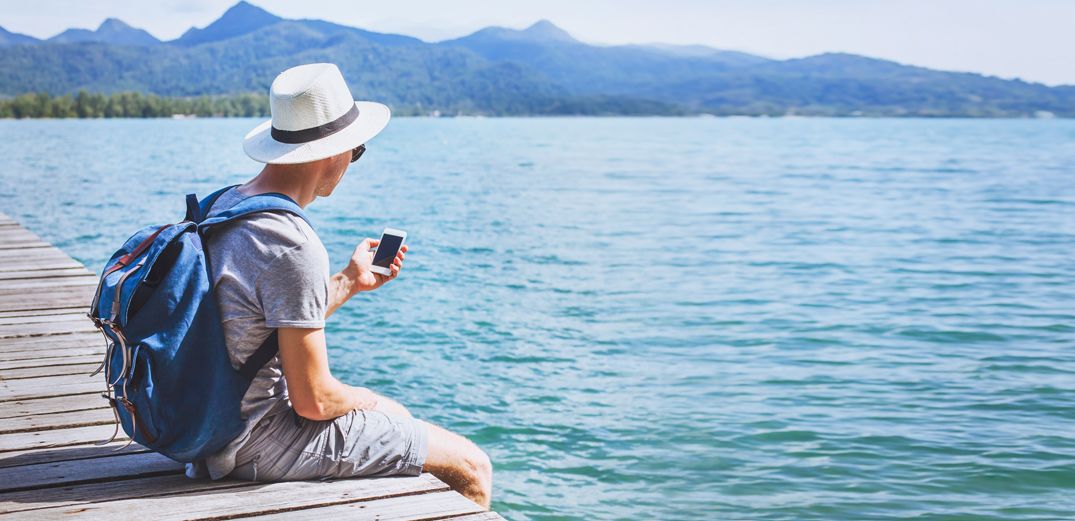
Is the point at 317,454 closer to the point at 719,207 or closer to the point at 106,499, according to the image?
the point at 106,499

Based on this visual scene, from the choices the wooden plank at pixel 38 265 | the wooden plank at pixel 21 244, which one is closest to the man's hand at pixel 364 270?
the wooden plank at pixel 38 265

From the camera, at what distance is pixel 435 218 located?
28109 mm

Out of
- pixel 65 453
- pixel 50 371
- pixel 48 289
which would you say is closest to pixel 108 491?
pixel 65 453

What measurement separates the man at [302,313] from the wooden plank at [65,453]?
0.57 metres

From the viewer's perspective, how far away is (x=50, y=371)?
5367 mm

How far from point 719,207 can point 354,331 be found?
74.1ft

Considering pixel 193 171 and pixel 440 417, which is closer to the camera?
pixel 440 417

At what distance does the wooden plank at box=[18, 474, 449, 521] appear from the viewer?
3301 millimetres

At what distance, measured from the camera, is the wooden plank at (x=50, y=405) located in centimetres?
459

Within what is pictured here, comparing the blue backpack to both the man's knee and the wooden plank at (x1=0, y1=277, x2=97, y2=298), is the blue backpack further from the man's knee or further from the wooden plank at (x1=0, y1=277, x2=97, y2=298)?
the wooden plank at (x1=0, y1=277, x2=97, y2=298)

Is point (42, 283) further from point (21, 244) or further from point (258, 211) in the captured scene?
point (258, 211)

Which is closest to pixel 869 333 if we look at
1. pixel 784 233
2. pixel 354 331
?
pixel 354 331

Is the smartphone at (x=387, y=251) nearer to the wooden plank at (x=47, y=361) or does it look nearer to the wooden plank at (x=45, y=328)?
the wooden plank at (x=47, y=361)

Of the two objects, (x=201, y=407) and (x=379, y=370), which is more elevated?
(x=201, y=407)
